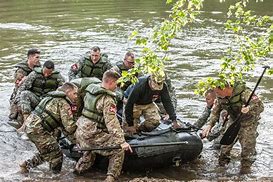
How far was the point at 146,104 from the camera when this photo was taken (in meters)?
9.34

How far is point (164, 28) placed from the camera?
22.0 feet

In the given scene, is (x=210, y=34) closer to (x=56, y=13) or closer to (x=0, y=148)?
(x=56, y=13)

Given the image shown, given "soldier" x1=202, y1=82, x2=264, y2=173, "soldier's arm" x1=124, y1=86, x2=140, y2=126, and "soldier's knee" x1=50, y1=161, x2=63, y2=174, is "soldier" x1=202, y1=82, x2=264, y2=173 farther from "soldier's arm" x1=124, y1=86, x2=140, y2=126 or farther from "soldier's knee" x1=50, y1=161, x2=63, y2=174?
"soldier's knee" x1=50, y1=161, x2=63, y2=174

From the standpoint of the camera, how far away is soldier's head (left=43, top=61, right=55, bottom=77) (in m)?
10.7

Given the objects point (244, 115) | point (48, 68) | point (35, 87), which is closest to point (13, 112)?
point (35, 87)

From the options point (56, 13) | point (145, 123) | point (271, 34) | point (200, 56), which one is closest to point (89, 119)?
point (145, 123)

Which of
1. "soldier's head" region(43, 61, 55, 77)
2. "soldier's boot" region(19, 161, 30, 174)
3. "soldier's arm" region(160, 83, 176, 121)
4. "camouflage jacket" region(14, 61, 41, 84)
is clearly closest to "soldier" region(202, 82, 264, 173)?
"soldier's arm" region(160, 83, 176, 121)

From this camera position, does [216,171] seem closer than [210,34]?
Yes

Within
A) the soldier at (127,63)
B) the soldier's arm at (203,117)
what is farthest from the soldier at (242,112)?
the soldier at (127,63)

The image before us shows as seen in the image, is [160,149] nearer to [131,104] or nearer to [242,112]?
[131,104]

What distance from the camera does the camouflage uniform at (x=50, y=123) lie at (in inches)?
332

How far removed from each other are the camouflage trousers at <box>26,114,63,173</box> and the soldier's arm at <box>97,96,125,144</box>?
4.01 feet

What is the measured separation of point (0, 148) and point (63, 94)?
2.68m

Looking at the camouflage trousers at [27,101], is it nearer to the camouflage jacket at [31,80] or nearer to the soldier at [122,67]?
the camouflage jacket at [31,80]
